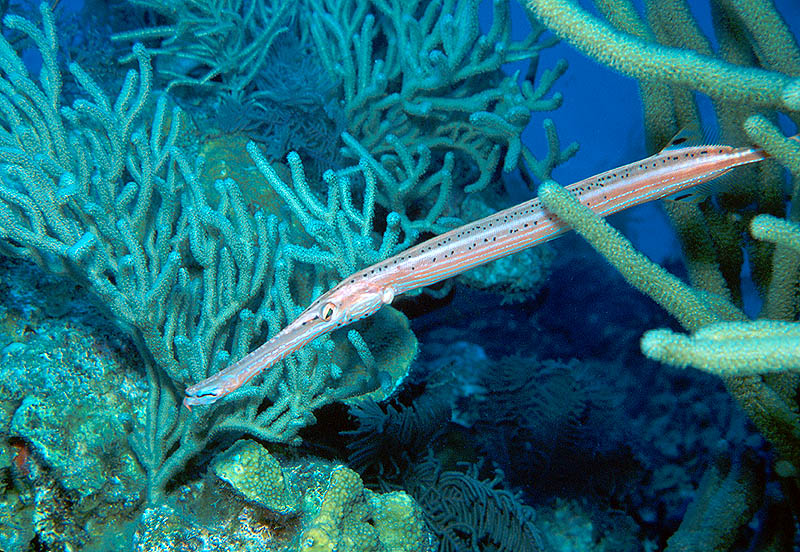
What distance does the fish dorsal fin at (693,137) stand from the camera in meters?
2.88

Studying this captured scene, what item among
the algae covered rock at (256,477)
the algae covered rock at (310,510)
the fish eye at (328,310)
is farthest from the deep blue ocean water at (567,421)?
the fish eye at (328,310)

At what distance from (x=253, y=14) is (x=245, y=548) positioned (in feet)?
21.8

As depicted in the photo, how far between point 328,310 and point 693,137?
8.07ft

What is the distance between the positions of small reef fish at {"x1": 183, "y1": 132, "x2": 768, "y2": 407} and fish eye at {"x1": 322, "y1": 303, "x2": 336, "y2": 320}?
10 centimetres

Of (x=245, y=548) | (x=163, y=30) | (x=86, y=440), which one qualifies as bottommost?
(x=245, y=548)

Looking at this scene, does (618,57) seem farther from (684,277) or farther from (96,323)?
(684,277)

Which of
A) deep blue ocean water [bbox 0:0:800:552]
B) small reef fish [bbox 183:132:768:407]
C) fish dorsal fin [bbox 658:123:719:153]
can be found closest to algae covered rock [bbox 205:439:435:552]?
deep blue ocean water [bbox 0:0:800:552]

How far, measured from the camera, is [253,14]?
259 inches

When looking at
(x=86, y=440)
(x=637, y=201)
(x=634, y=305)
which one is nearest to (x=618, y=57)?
(x=637, y=201)

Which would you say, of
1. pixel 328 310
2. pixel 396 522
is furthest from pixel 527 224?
pixel 396 522

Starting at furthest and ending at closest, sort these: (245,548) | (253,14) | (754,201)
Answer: (253,14) < (754,201) < (245,548)

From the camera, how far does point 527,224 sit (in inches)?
115

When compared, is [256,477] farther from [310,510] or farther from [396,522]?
[396,522]

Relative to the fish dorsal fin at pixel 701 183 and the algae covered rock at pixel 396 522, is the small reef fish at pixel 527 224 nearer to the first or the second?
the fish dorsal fin at pixel 701 183
